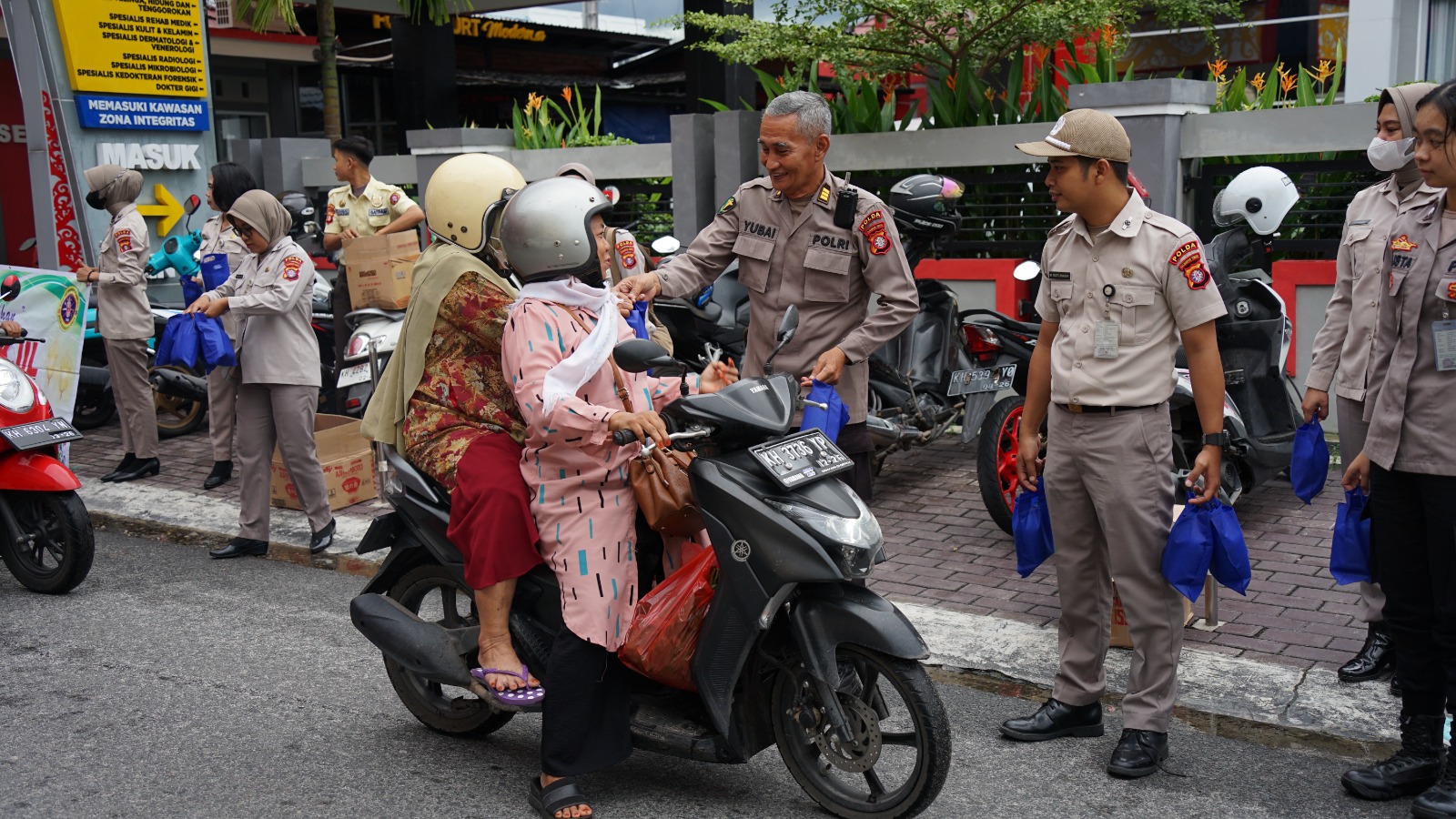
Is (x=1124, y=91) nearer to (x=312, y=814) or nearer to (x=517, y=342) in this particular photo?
(x=517, y=342)

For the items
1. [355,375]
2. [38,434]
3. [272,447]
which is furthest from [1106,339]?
[355,375]

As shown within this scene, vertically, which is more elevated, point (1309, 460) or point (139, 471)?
point (1309, 460)

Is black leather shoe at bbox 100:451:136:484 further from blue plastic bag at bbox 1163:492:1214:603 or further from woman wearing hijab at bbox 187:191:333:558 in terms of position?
blue plastic bag at bbox 1163:492:1214:603

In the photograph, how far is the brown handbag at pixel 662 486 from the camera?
3688 mm

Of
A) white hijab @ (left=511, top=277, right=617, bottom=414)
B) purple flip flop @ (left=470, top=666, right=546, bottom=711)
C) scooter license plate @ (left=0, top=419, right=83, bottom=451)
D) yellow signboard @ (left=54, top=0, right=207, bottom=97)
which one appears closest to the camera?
white hijab @ (left=511, top=277, right=617, bottom=414)

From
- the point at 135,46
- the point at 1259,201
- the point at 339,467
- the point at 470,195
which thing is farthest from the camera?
the point at 135,46

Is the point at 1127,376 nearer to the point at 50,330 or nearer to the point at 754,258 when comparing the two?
the point at 754,258

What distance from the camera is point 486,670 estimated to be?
393 centimetres

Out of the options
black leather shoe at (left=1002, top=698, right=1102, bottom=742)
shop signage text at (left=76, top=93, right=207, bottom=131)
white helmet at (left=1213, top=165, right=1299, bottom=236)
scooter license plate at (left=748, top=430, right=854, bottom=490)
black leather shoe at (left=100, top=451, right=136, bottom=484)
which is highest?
shop signage text at (left=76, top=93, right=207, bottom=131)

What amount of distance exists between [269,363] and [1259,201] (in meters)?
4.68

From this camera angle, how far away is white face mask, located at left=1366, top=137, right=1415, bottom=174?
177 inches

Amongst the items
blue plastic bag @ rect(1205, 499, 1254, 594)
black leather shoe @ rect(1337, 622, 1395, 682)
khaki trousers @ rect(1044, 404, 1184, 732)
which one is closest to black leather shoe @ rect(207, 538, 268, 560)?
khaki trousers @ rect(1044, 404, 1184, 732)

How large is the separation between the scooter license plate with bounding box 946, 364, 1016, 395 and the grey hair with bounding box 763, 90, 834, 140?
6.88 feet

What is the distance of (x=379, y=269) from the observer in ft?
28.3
